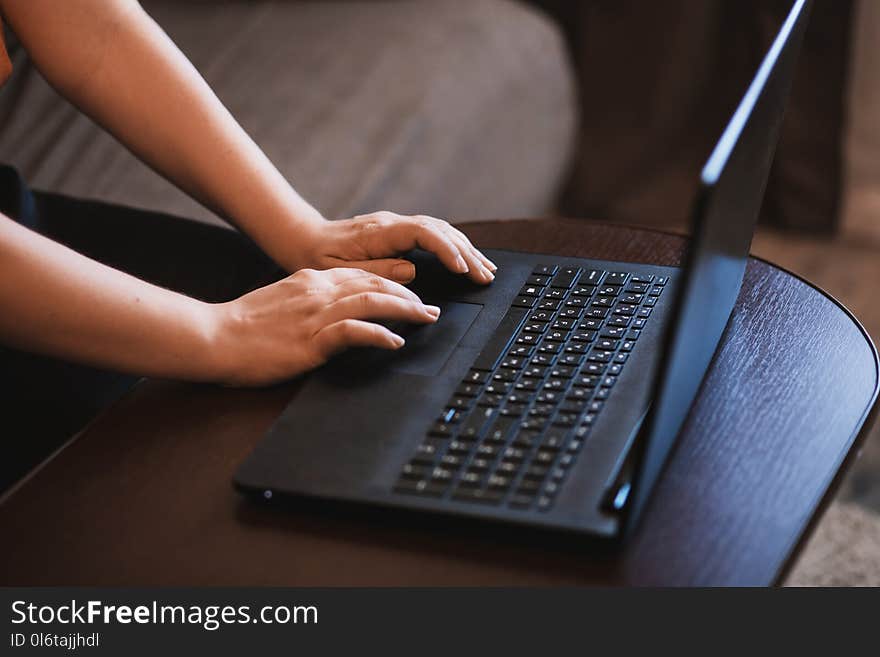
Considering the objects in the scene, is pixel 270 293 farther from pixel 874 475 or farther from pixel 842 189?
pixel 842 189

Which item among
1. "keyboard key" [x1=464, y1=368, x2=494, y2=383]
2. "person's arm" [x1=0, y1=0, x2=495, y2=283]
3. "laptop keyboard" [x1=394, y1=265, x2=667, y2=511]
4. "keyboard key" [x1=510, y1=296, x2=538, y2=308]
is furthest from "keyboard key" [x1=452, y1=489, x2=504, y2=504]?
"person's arm" [x1=0, y1=0, x2=495, y2=283]

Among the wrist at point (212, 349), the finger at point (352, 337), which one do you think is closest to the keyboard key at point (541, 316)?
the finger at point (352, 337)

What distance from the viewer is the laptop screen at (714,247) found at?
0.50m

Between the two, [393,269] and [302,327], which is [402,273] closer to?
[393,269]

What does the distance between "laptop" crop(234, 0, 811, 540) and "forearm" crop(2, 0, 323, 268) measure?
0.19 m

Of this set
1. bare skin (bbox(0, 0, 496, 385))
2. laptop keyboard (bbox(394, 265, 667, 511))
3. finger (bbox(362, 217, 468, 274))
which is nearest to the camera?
laptop keyboard (bbox(394, 265, 667, 511))

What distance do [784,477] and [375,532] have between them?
0.26m

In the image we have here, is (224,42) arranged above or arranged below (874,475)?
above

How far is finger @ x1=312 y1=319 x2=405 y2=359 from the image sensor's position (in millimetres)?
712

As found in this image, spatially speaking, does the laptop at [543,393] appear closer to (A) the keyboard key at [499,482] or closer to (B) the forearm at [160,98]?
(A) the keyboard key at [499,482]

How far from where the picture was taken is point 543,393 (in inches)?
26.1

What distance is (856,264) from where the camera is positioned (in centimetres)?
191

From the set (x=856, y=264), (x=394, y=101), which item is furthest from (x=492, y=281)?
(x=856, y=264)

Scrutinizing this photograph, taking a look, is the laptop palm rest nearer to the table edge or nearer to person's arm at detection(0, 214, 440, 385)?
person's arm at detection(0, 214, 440, 385)
